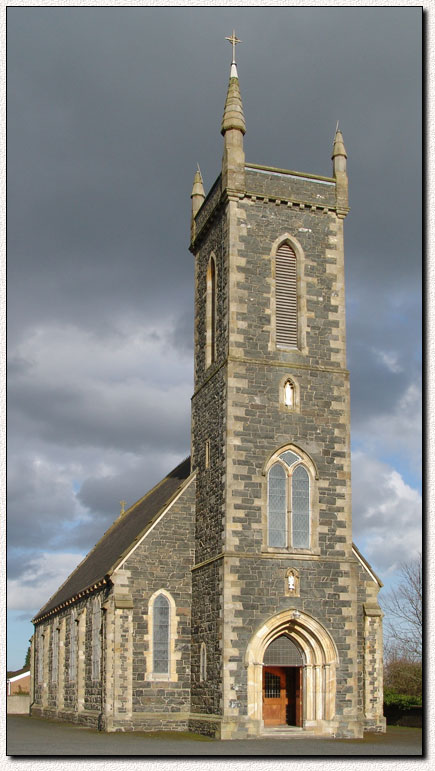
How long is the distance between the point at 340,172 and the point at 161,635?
680 inches

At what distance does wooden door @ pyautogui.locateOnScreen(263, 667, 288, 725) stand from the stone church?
0.15 feet

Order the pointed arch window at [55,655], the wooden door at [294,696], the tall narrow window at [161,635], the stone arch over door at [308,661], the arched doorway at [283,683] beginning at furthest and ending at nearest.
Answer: the pointed arch window at [55,655], the tall narrow window at [161,635], the wooden door at [294,696], the arched doorway at [283,683], the stone arch over door at [308,661]

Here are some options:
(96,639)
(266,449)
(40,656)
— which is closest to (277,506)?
(266,449)

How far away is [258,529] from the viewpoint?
94.2ft

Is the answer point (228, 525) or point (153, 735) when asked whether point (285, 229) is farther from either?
point (153, 735)

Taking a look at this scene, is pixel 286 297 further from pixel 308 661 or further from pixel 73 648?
pixel 73 648

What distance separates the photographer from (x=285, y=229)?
31.8 metres

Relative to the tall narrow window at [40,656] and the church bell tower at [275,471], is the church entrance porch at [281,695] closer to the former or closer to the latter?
the church bell tower at [275,471]

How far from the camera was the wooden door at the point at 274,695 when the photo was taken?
29297 mm

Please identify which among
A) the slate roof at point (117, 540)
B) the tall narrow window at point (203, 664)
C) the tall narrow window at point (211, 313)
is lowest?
the tall narrow window at point (203, 664)

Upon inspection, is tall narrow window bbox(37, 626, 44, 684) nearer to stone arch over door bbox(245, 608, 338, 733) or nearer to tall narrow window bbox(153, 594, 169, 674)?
tall narrow window bbox(153, 594, 169, 674)

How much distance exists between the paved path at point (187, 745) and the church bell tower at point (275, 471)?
52.0 inches

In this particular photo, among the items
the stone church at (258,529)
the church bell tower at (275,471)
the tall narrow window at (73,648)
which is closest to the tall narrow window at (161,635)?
the stone church at (258,529)

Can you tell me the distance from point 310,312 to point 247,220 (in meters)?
3.76
